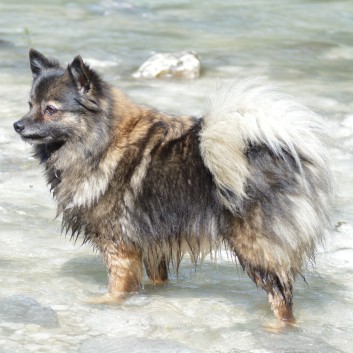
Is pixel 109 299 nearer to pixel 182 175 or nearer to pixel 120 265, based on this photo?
pixel 120 265

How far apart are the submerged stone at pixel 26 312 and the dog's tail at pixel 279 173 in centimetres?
110

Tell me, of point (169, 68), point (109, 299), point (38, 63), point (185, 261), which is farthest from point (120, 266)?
point (169, 68)

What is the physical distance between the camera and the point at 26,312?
479 cm

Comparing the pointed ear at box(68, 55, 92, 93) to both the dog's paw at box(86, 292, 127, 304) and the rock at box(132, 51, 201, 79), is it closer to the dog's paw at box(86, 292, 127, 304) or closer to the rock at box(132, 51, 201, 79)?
the dog's paw at box(86, 292, 127, 304)

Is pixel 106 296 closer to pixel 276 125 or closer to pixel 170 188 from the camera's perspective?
pixel 170 188

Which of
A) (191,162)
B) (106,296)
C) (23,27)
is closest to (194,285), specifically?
(106,296)

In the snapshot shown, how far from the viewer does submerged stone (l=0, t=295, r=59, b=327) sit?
4.68m

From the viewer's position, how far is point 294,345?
4.53 metres

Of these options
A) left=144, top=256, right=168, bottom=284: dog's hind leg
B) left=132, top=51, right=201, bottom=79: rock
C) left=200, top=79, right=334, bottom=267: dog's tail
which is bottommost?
left=132, top=51, right=201, bottom=79: rock

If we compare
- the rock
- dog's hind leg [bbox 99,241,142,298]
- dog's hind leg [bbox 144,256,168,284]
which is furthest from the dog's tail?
the rock

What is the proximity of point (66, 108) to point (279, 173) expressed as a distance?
1.27 metres

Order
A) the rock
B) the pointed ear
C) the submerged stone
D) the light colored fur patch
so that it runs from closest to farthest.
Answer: the light colored fur patch, the submerged stone, the pointed ear, the rock

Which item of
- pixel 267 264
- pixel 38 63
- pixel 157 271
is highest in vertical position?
pixel 38 63

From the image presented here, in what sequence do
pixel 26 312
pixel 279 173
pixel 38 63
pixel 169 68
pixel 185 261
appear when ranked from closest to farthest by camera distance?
pixel 279 173 < pixel 26 312 < pixel 38 63 < pixel 185 261 < pixel 169 68
